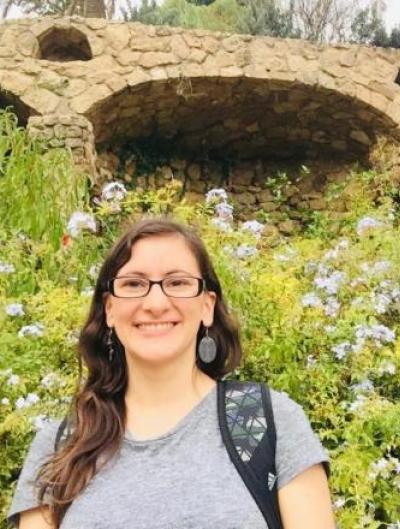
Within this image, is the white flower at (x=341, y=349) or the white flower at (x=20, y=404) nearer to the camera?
the white flower at (x=20, y=404)

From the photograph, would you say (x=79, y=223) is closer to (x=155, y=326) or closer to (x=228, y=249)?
(x=228, y=249)

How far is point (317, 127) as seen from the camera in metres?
7.65

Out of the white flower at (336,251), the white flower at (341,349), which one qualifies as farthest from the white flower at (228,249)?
the white flower at (341,349)

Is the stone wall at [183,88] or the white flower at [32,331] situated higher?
the stone wall at [183,88]

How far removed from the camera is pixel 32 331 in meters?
2.59

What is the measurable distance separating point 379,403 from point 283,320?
1.72 ft

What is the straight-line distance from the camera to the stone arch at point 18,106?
6344 millimetres

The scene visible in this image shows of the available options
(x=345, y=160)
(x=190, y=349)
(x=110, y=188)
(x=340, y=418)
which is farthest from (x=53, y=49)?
(x=190, y=349)

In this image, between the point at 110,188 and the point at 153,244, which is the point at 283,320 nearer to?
the point at 110,188

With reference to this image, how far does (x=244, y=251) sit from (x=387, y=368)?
78 centimetres

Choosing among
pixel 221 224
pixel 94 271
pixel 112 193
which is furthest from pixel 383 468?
pixel 112 193

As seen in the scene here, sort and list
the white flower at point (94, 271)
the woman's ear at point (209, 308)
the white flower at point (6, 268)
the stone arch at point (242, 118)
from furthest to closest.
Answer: the stone arch at point (242, 118)
the white flower at point (94, 271)
the white flower at point (6, 268)
the woman's ear at point (209, 308)

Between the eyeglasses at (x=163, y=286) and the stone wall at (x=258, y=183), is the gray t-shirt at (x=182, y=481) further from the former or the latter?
the stone wall at (x=258, y=183)

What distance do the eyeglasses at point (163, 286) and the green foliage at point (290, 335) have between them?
1.13 feet
